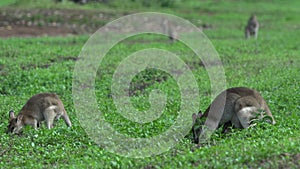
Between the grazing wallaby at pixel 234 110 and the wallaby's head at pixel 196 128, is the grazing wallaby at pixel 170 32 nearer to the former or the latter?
the grazing wallaby at pixel 234 110

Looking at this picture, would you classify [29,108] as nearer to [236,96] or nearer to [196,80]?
[236,96]

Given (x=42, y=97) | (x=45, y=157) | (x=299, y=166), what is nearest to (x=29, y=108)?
(x=42, y=97)

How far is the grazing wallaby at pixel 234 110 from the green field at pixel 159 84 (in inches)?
11.0

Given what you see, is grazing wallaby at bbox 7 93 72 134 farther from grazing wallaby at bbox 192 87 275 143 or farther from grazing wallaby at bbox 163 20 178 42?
grazing wallaby at bbox 163 20 178 42

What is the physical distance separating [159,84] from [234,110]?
5.03m

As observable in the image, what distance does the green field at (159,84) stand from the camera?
7.67 m

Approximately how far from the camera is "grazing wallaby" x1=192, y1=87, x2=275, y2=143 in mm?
9414

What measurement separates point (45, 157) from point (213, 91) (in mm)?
6007

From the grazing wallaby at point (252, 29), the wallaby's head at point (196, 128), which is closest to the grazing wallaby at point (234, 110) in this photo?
the wallaby's head at point (196, 128)

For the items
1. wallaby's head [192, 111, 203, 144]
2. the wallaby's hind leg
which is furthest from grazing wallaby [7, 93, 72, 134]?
wallaby's head [192, 111, 203, 144]

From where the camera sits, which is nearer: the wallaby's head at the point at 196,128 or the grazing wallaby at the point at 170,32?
the wallaby's head at the point at 196,128

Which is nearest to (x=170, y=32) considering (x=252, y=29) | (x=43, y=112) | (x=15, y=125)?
(x=252, y=29)

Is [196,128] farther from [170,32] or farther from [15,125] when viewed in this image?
[170,32]

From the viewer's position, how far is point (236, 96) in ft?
32.0
